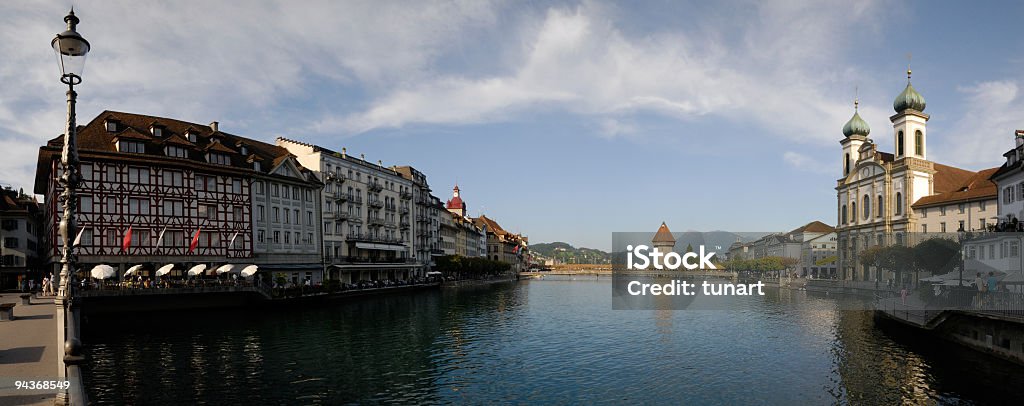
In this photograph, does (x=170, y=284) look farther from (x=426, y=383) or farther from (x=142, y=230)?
(x=426, y=383)

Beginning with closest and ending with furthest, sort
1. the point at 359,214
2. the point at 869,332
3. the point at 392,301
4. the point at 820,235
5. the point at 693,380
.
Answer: the point at 693,380 < the point at 869,332 < the point at 392,301 < the point at 359,214 < the point at 820,235

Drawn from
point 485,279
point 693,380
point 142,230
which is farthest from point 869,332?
point 485,279

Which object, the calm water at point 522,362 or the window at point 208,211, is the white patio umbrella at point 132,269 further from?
the window at point 208,211

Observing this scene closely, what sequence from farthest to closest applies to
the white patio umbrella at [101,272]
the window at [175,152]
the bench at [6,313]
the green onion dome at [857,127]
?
the green onion dome at [857,127] < the window at [175,152] < the white patio umbrella at [101,272] < the bench at [6,313]

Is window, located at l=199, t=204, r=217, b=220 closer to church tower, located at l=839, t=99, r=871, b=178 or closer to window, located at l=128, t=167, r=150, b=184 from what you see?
window, located at l=128, t=167, r=150, b=184

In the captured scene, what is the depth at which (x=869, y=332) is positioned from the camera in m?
48.2

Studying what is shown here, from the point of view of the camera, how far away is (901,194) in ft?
373

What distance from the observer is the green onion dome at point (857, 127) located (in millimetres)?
137125

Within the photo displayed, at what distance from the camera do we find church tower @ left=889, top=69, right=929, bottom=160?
11594 cm

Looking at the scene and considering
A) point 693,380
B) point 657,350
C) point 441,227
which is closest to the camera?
point 693,380

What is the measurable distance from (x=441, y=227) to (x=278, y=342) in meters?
105

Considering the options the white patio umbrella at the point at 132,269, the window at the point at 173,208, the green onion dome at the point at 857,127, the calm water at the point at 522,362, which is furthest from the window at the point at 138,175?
the green onion dome at the point at 857,127

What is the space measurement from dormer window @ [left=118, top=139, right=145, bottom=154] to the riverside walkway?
30779 millimetres

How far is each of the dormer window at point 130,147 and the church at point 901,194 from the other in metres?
107
